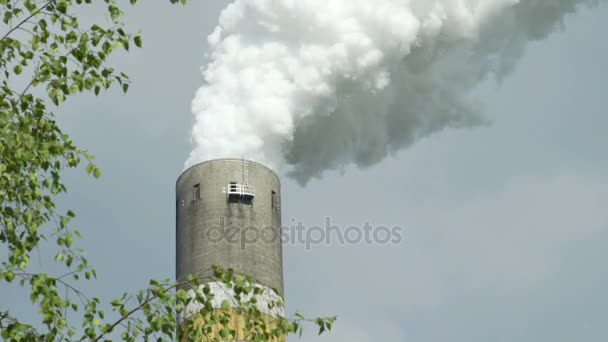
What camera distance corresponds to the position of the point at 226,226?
91.7 feet

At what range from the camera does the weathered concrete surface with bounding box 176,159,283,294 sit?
27.7 m

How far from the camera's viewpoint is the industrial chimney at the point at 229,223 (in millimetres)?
27719

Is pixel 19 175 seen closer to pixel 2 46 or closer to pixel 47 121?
pixel 47 121

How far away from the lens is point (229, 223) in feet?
91.9

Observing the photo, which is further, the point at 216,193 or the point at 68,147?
the point at 216,193

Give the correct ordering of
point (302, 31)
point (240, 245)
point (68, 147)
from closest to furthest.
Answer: point (68, 147)
point (240, 245)
point (302, 31)

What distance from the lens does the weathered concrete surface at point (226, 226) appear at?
2772 cm

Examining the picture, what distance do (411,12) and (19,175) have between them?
23210mm

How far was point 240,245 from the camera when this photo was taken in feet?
91.0

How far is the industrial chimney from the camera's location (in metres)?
27.7

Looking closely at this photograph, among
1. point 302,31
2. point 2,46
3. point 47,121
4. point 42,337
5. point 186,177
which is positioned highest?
point 302,31

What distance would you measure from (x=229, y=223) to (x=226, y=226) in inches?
4.5

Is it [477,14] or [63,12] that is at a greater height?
[477,14]

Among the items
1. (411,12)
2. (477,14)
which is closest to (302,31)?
(411,12)
